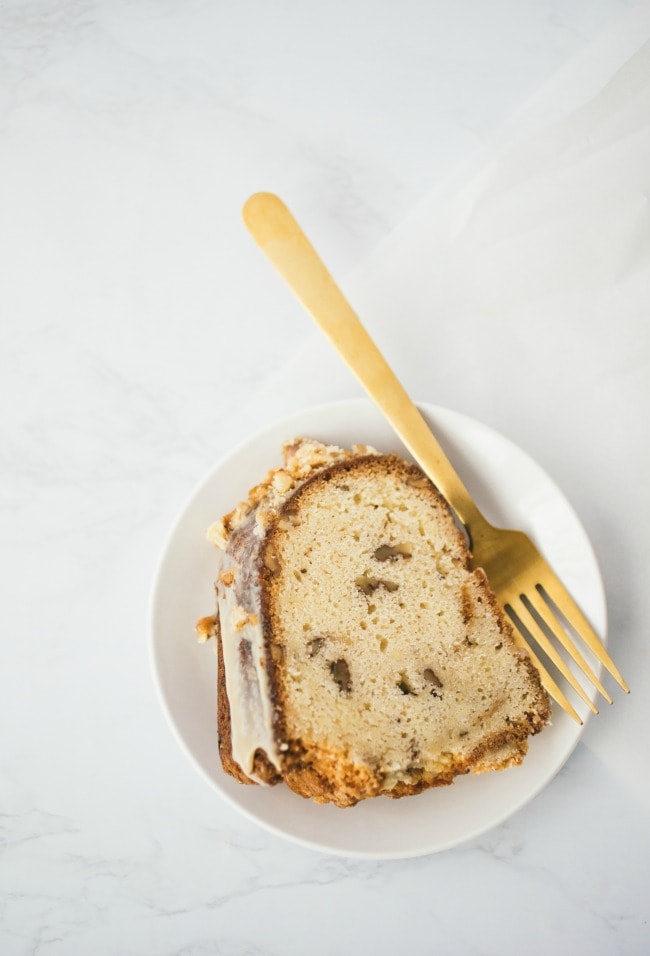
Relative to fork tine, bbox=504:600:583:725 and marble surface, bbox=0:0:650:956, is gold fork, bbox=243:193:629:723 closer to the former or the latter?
fork tine, bbox=504:600:583:725

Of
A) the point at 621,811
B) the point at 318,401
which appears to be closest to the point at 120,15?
the point at 318,401

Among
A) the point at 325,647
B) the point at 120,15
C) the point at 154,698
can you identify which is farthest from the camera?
the point at 120,15

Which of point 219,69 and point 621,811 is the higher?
point 219,69

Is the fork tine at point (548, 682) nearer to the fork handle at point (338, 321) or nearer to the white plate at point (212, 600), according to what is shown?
the white plate at point (212, 600)

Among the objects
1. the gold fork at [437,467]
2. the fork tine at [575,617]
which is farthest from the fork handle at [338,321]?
the fork tine at [575,617]

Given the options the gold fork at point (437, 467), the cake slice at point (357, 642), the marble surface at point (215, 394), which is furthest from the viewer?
the marble surface at point (215, 394)

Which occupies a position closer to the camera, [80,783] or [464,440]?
[464,440]

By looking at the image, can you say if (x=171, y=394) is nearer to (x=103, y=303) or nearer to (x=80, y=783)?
(x=103, y=303)

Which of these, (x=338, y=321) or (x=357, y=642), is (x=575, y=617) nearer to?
(x=357, y=642)
